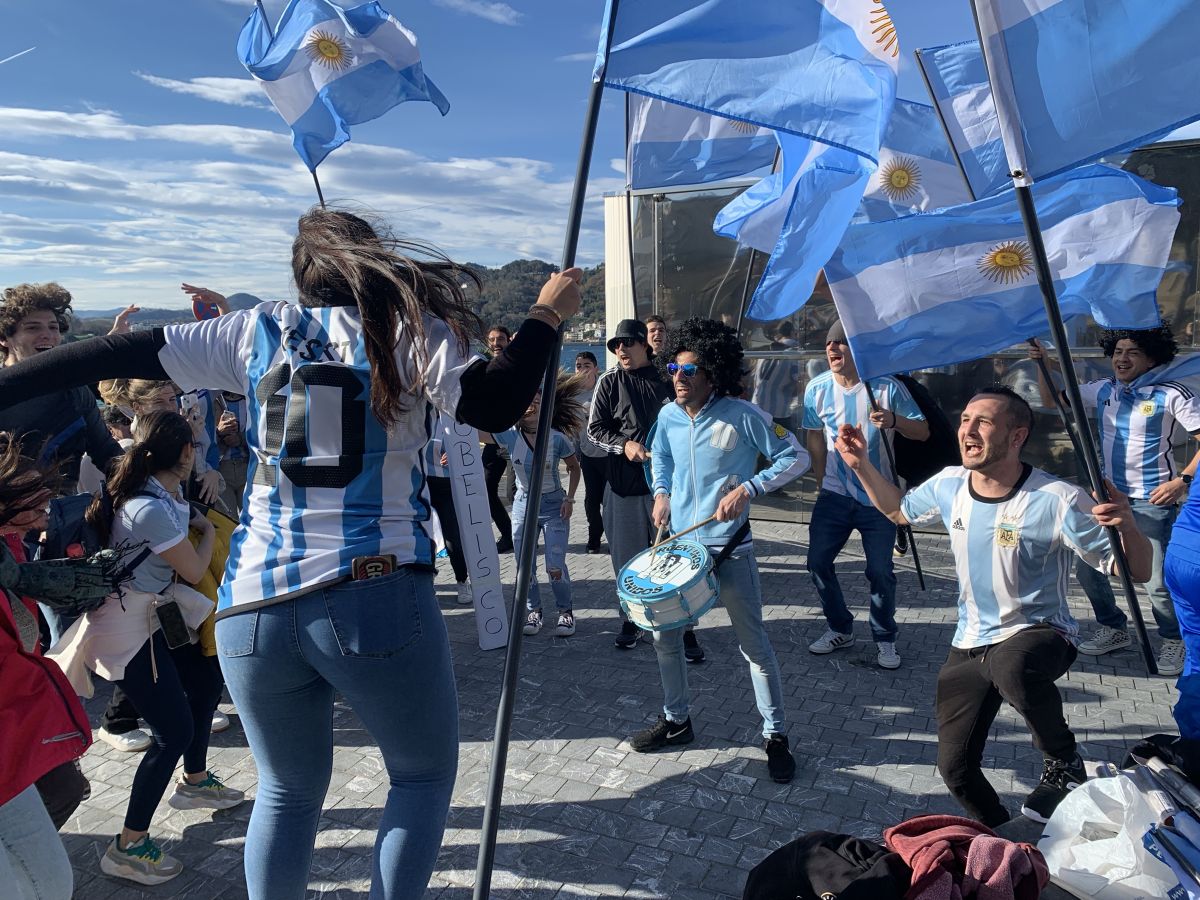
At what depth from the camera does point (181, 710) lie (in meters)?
3.44

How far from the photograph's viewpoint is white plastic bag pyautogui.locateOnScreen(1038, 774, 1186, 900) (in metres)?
2.19

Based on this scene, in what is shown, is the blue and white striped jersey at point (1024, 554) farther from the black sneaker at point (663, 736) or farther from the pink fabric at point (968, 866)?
the black sneaker at point (663, 736)

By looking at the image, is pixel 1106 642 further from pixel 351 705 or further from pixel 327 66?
pixel 327 66

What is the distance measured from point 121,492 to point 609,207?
7.05 meters

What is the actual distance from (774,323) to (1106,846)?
6.76 metres

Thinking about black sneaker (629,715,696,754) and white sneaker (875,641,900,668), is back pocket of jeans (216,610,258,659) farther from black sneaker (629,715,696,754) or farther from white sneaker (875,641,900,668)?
white sneaker (875,641,900,668)

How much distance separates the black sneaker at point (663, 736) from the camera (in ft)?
13.8

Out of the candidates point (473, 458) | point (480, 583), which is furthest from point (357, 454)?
point (473, 458)

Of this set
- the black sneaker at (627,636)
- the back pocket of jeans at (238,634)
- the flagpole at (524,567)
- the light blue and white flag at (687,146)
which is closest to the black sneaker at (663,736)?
the black sneaker at (627,636)

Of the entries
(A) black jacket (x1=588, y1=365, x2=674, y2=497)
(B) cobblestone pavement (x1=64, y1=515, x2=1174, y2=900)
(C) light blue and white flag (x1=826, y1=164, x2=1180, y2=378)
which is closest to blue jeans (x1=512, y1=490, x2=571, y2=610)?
(B) cobblestone pavement (x1=64, y1=515, x2=1174, y2=900)

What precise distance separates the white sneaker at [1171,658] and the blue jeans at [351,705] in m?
4.78

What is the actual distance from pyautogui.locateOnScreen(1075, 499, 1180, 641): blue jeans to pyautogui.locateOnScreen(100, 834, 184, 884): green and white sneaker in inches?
204

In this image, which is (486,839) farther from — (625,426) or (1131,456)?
(1131,456)

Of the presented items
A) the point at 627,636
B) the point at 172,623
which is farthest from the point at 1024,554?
the point at 172,623
